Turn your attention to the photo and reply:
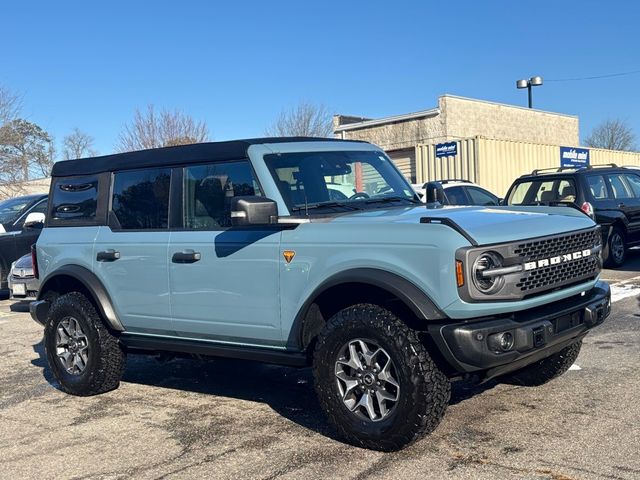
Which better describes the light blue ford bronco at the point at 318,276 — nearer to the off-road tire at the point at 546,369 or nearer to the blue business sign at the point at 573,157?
the off-road tire at the point at 546,369

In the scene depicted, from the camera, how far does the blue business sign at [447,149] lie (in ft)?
78.3

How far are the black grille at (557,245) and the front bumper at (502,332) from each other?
13.6 inches

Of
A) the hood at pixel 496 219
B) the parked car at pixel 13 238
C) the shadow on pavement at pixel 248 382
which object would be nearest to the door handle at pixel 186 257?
the shadow on pavement at pixel 248 382

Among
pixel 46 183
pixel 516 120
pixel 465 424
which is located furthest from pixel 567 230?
pixel 46 183

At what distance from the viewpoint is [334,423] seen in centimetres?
460

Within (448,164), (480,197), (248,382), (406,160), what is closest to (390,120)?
(406,160)

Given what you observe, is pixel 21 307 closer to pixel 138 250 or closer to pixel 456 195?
pixel 138 250

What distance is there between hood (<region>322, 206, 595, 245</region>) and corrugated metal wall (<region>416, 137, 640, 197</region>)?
18.4 metres

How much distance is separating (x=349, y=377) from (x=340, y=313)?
397mm

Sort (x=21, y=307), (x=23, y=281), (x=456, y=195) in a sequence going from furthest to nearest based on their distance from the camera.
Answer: (x=456, y=195)
(x=21, y=307)
(x=23, y=281)

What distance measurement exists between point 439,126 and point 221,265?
25.2 metres

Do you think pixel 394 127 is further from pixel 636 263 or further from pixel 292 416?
pixel 292 416

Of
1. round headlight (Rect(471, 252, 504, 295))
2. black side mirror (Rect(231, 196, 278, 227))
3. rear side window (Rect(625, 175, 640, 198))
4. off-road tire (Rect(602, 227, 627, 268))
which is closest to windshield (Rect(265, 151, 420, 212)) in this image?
black side mirror (Rect(231, 196, 278, 227))

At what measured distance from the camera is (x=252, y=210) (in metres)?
4.61
